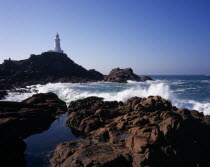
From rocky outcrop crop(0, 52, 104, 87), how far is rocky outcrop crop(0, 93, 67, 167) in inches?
1794

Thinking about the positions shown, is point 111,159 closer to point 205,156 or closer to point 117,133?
point 117,133

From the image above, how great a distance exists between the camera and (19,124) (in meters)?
14.8

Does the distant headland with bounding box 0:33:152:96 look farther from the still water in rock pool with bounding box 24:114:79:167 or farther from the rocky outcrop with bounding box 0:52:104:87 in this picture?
the still water in rock pool with bounding box 24:114:79:167

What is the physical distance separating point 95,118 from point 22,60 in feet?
237

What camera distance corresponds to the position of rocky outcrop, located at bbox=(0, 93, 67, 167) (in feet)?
34.6

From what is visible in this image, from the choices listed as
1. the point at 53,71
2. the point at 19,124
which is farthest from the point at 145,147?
the point at 53,71

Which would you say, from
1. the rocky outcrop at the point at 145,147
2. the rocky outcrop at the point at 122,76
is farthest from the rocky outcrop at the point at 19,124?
the rocky outcrop at the point at 122,76

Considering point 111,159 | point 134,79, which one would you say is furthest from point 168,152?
point 134,79

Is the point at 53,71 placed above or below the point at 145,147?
above

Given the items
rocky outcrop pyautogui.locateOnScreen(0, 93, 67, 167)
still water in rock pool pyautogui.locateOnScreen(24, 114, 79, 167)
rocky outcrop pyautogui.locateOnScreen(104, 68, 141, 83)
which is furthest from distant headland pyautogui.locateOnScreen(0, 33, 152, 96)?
still water in rock pool pyautogui.locateOnScreen(24, 114, 79, 167)

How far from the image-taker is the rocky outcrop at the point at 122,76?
6822 cm

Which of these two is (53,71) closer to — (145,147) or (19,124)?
(19,124)

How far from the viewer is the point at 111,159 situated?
8414 millimetres

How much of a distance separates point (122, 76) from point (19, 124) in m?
59.1
